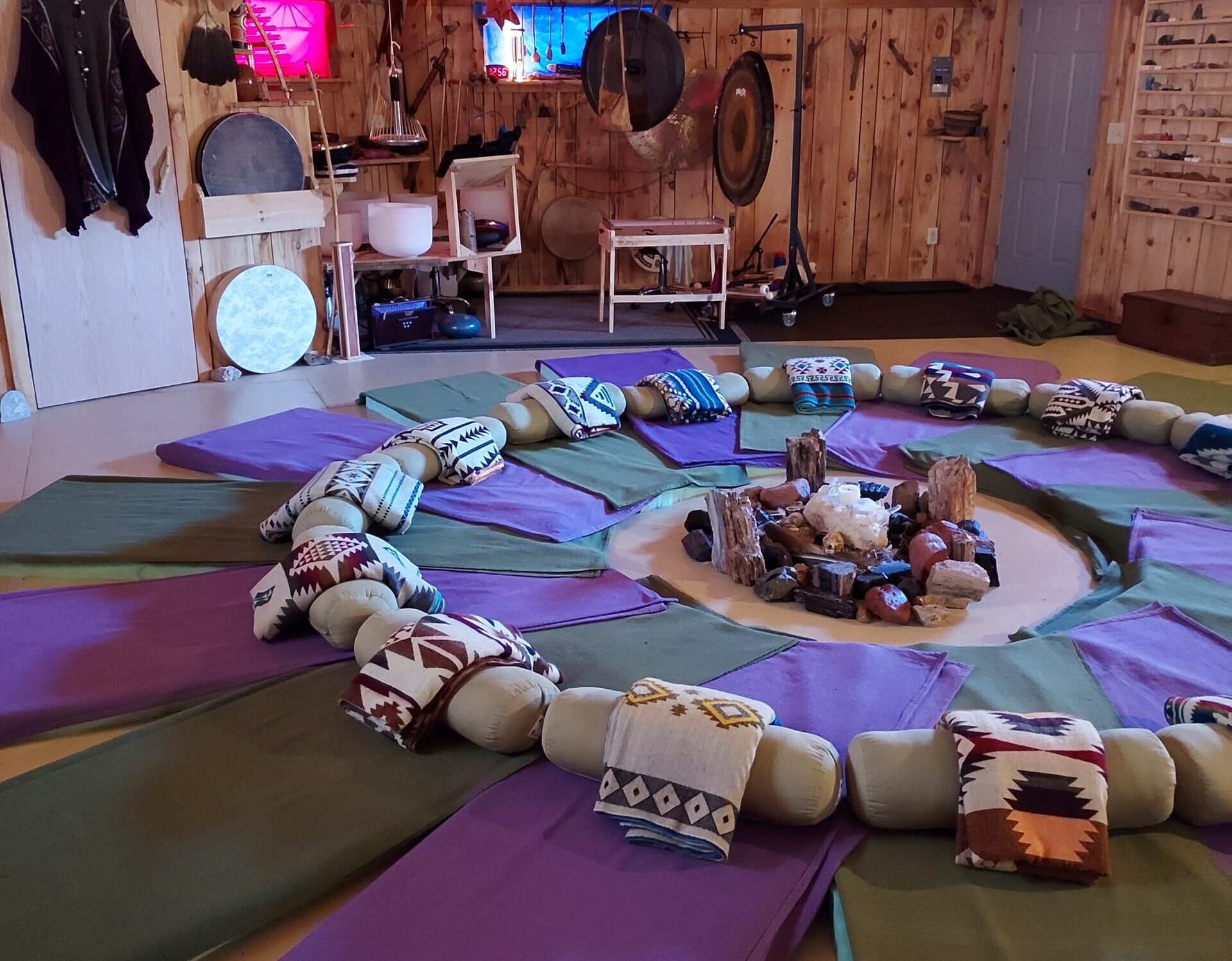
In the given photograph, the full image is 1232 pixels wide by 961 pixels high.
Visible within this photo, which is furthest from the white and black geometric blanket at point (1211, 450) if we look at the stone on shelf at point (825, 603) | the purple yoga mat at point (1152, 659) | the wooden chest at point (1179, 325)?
the wooden chest at point (1179, 325)

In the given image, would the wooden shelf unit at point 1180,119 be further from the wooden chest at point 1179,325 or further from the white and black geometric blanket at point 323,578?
the white and black geometric blanket at point 323,578

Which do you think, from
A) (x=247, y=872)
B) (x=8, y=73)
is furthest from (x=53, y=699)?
(x=8, y=73)

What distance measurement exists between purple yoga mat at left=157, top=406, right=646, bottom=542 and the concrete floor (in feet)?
0.38

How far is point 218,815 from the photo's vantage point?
6.83ft

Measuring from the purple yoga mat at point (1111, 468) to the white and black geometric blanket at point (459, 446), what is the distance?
1.69 m

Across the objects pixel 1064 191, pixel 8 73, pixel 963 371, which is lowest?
pixel 963 371

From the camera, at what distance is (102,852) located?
198 cm

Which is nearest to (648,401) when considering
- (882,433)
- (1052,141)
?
(882,433)

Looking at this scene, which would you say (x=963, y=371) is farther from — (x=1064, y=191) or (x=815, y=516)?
(x=1064, y=191)

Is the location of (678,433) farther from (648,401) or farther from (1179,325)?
(1179,325)

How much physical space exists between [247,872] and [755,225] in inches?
255

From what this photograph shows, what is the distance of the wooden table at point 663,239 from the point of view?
6.29 m

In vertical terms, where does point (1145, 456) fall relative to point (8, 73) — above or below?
below

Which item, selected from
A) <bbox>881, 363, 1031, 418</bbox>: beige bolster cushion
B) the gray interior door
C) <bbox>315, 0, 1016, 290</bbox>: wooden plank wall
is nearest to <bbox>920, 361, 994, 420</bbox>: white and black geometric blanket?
<bbox>881, 363, 1031, 418</bbox>: beige bolster cushion
